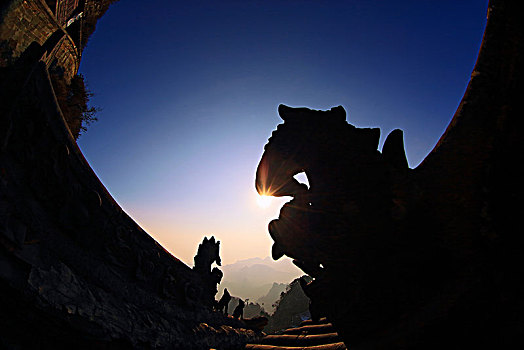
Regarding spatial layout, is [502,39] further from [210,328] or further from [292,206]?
[210,328]

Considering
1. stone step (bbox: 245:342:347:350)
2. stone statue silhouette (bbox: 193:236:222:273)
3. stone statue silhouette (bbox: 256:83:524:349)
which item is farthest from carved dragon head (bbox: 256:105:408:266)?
stone statue silhouette (bbox: 193:236:222:273)

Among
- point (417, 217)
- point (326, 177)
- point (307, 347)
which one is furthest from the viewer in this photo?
point (307, 347)

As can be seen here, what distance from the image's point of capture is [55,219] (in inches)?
102

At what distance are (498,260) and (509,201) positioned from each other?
261mm

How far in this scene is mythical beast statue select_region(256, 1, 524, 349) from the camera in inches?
36.2

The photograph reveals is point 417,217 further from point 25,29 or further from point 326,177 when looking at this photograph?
point 25,29

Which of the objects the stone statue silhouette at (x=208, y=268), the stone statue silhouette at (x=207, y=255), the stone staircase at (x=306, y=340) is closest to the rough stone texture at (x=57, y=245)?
the stone staircase at (x=306, y=340)

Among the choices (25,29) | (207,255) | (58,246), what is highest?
(25,29)

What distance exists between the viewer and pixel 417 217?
116 centimetres

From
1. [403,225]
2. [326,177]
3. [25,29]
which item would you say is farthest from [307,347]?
[25,29]

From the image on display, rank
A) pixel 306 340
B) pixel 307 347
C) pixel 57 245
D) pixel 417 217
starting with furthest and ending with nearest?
1. pixel 306 340
2. pixel 307 347
3. pixel 57 245
4. pixel 417 217

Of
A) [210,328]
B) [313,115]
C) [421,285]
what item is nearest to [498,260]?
[421,285]

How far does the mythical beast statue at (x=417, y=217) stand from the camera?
0.92m

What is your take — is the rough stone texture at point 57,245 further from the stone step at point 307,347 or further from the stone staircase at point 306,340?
the stone staircase at point 306,340
